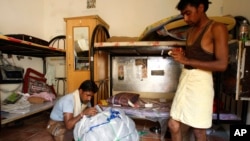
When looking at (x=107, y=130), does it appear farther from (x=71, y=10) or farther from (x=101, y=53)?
(x=71, y=10)

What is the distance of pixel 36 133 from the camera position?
2.09 m

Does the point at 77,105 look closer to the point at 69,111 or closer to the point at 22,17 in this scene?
the point at 69,111

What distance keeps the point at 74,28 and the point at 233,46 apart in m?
1.92

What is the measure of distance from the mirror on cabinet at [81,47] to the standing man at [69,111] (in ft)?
2.64

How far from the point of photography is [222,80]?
1829 millimetres

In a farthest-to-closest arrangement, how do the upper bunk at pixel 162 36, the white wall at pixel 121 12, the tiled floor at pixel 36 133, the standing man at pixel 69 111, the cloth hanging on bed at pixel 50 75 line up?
1. the cloth hanging on bed at pixel 50 75
2. the white wall at pixel 121 12
3. the tiled floor at pixel 36 133
4. the upper bunk at pixel 162 36
5. the standing man at pixel 69 111

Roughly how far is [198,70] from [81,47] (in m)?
1.67

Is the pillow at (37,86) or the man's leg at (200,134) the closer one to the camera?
the man's leg at (200,134)

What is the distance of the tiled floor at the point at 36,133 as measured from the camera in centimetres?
194

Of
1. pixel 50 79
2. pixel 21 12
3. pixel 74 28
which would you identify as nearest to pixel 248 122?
pixel 74 28

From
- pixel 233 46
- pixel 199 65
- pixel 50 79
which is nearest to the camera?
pixel 199 65

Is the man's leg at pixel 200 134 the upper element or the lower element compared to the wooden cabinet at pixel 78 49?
lower

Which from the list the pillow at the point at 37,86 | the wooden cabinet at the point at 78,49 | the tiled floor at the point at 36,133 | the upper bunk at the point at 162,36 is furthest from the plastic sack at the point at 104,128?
the pillow at the point at 37,86

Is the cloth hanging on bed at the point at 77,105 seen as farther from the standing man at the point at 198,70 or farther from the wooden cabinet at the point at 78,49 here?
the standing man at the point at 198,70
